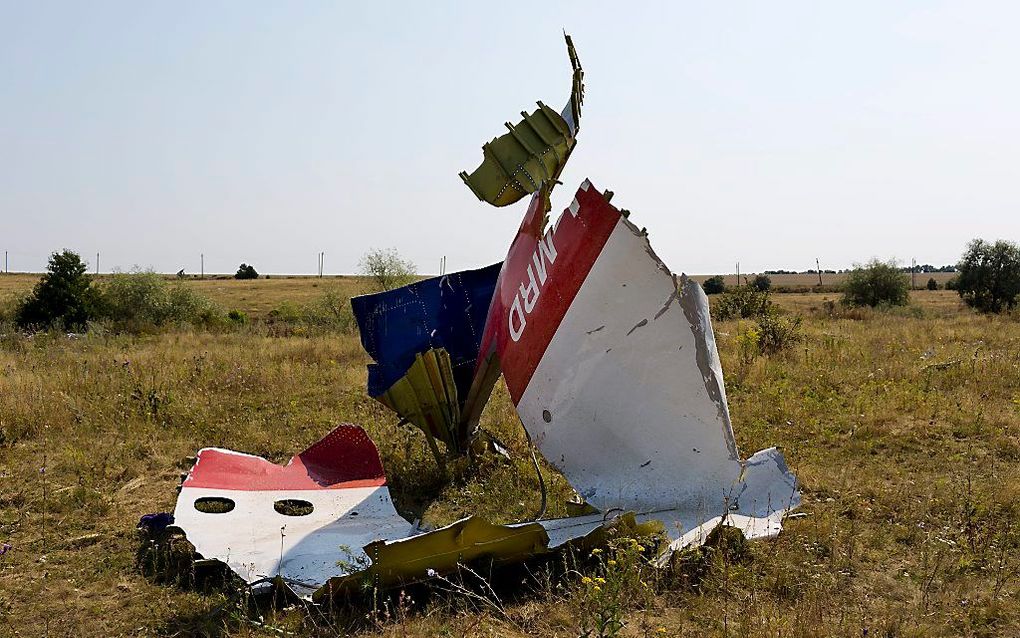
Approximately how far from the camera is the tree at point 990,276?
31.8 m

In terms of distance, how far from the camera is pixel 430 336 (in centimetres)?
683

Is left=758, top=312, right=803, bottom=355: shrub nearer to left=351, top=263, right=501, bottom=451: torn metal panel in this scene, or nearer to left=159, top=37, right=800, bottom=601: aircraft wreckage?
left=351, top=263, right=501, bottom=451: torn metal panel

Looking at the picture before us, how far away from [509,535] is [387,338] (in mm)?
2768

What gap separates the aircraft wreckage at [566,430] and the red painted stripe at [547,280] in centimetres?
1

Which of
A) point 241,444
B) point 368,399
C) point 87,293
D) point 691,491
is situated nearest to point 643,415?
point 691,491

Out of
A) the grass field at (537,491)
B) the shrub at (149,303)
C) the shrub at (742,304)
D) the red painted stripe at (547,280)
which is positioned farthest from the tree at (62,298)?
the red painted stripe at (547,280)

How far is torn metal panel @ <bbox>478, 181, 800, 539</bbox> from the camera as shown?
4.51m

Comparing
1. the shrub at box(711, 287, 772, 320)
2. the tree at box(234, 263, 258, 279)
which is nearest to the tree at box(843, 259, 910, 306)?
the shrub at box(711, 287, 772, 320)

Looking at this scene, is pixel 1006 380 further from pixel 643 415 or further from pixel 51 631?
pixel 51 631

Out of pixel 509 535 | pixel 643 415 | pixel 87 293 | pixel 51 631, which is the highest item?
pixel 87 293

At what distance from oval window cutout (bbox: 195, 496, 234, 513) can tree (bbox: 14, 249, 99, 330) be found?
20.3 meters

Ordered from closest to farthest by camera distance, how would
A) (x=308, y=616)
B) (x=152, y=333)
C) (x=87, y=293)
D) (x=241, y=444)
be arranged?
(x=308, y=616) → (x=241, y=444) → (x=152, y=333) → (x=87, y=293)

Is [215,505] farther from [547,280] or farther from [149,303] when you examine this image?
[149,303]

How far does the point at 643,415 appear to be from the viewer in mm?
4699
